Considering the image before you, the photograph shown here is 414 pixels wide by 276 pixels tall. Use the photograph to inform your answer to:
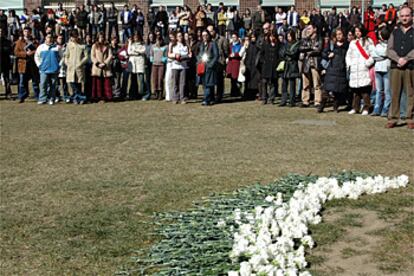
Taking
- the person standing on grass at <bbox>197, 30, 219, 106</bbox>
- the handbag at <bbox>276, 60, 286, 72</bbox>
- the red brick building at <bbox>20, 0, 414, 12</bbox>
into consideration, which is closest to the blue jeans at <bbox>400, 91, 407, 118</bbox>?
the handbag at <bbox>276, 60, 286, 72</bbox>

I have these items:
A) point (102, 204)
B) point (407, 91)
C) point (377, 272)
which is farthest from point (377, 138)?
point (377, 272)

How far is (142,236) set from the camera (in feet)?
23.4

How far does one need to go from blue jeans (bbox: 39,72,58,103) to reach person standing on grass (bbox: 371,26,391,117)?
28.4 ft

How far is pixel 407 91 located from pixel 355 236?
759 centimetres

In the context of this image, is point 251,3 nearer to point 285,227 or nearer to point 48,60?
point 48,60

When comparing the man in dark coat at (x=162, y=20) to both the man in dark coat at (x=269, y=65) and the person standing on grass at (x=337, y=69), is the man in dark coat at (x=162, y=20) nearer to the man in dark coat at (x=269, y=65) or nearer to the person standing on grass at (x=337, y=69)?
the man in dark coat at (x=269, y=65)

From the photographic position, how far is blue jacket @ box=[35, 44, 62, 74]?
1872cm

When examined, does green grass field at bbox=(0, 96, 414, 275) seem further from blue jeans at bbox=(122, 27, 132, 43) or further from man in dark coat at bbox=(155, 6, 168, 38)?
man in dark coat at bbox=(155, 6, 168, 38)

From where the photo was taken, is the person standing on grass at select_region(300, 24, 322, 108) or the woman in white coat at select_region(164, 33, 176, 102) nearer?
the person standing on grass at select_region(300, 24, 322, 108)

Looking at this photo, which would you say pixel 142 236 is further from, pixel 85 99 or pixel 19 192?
pixel 85 99

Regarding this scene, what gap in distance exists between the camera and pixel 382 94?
15648 millimetres

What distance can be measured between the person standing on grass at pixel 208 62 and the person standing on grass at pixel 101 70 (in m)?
2.56

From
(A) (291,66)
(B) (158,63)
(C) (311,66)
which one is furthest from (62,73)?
(C) (311,66)

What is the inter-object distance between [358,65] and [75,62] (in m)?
7.67
